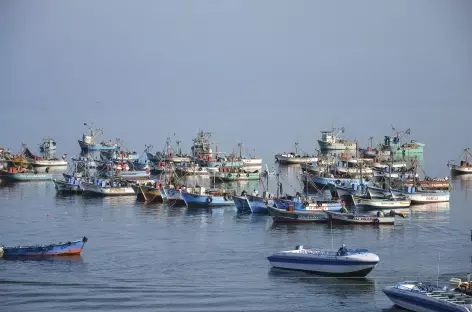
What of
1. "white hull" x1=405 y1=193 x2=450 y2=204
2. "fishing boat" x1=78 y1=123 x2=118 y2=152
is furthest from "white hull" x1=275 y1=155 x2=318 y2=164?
"white hull" x1=405 y1=193 x2=450 y2=204

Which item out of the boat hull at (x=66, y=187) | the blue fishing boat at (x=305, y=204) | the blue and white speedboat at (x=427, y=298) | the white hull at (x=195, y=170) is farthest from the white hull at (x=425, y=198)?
the blue and white speedboat at (x=427, y=298)

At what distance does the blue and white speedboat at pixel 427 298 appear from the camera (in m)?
34.3

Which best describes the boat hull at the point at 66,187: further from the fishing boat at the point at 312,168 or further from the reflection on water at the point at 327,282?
the reflection on water at the point at 327,282

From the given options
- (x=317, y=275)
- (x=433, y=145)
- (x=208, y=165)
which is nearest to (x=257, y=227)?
(x=317, y=275)

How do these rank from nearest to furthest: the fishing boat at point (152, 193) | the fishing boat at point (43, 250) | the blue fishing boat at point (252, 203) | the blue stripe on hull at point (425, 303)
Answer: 1. the blue stripe on hull at point (425, 303)
2. the fishing boat at point (43, 250)
3. the blue fishing boat at point (252, 203)
4. the fishing boat at point (152, 193)

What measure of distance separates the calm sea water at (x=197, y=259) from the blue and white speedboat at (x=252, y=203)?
34.5 inches

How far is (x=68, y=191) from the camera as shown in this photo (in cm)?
7612

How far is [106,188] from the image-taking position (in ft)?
241

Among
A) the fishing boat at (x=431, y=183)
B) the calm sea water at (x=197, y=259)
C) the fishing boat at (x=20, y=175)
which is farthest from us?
the fishing boat at (x=20, y=175)

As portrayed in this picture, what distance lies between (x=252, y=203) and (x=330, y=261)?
2050cm

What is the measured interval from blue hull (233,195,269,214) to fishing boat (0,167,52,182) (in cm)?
2759

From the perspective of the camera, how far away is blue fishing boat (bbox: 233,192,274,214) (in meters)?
62.8

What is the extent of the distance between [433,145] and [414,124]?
39.2 m

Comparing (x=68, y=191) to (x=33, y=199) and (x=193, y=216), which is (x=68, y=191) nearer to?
(x=33, y=199)
